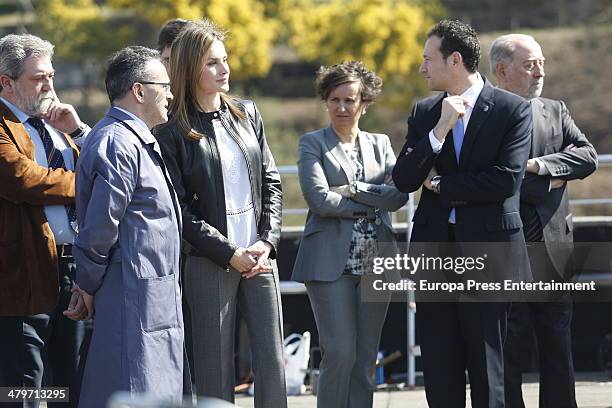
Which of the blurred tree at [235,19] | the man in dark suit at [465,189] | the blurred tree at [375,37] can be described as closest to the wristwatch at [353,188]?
the man in dark suit at [465,189]

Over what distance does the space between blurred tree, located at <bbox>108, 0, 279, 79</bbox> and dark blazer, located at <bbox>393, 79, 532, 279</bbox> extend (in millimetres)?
27443

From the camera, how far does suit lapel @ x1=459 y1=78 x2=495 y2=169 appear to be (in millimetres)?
5355

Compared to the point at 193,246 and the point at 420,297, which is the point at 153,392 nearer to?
the point at 193,246

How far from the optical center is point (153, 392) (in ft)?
14.8

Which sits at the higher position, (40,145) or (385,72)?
(385,72)

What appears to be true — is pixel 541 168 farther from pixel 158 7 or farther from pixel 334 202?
pixel 158 7

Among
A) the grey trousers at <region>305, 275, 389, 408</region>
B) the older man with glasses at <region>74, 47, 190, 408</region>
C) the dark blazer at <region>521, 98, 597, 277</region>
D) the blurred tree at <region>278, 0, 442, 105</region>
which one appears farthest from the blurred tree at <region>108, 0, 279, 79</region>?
the older man with glasses at <region>74, 47, 190, 408</region>

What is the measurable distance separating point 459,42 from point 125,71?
1661mm

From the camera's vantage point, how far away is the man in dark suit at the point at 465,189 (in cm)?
531

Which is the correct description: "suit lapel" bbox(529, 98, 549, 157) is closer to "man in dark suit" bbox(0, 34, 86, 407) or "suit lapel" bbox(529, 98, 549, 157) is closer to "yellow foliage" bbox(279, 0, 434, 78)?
"man in dark suit" bbox(0, 34, 86, 407)

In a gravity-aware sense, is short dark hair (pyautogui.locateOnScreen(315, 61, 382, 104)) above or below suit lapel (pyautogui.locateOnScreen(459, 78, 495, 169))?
above

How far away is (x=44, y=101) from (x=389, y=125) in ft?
91.4

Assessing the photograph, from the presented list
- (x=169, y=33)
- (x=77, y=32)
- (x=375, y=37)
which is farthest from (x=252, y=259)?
(x=77, y=32)

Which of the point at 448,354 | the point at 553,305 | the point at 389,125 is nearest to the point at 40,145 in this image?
the point at 448,354
